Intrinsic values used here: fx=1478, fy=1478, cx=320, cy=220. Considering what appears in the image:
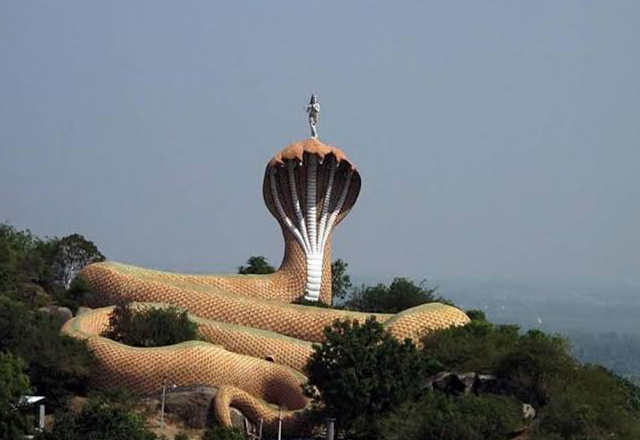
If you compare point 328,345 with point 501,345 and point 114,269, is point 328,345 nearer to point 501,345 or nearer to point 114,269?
point 501,345

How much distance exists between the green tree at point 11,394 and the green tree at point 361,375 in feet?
28.1

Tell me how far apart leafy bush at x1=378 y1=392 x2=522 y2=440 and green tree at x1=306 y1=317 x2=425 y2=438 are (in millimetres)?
1306

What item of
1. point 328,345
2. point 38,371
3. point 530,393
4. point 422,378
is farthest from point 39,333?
point 530,393

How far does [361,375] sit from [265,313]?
9538 millimetres

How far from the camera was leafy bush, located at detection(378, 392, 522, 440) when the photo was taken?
37.0 m

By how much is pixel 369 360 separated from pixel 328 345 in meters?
1.78

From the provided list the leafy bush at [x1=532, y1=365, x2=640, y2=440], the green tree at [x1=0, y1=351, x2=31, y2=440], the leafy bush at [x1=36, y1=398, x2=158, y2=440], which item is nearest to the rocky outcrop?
the leafy bush at [x1=532, y1=365, x2=640, y2=440]

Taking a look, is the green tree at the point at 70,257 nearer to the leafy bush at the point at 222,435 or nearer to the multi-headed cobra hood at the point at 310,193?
the multi-headed cobra hood at the point at 310,193

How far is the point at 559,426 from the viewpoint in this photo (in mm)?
38281

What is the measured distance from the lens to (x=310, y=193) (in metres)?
58.5

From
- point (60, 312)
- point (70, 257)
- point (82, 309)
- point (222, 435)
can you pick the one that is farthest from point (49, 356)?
point (70, 257)

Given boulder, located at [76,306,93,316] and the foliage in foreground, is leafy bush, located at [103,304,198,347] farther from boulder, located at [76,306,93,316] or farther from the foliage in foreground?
the foliage in foreground

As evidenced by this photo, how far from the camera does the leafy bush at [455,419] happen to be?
3700 centimetres

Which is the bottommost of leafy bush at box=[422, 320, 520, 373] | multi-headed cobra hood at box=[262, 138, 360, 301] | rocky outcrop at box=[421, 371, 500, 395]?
rocky outcrop at box=[421, 371, 500, 395]
